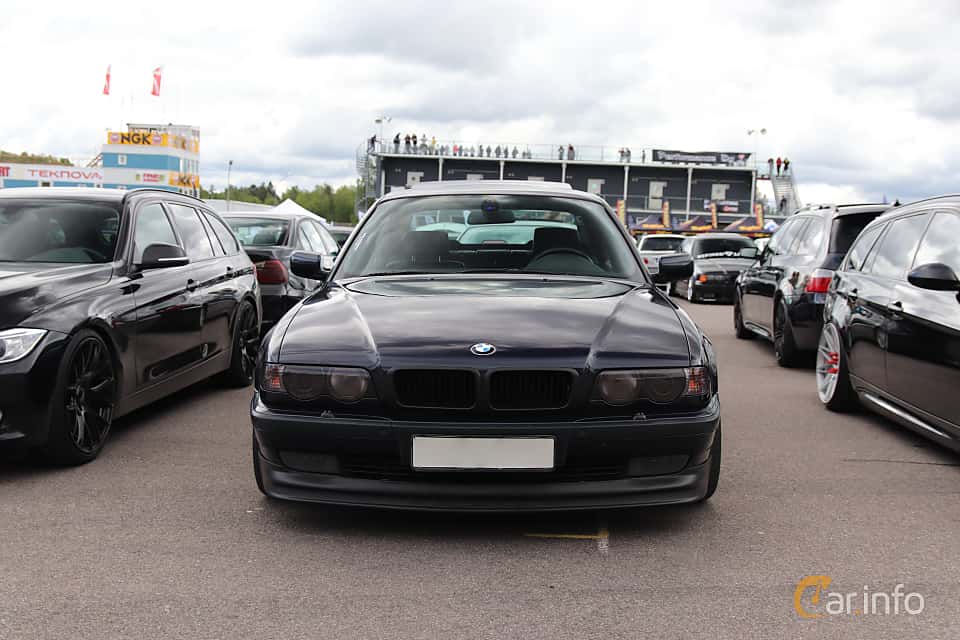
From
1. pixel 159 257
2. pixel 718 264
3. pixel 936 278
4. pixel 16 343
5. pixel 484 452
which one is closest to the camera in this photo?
pixel 484 452

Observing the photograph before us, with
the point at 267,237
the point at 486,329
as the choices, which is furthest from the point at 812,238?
the point at 486,329

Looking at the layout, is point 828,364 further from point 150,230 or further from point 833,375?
point 150,230

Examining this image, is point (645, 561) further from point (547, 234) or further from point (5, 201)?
point (5, 201)

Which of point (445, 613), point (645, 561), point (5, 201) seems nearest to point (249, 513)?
point (445, 613)

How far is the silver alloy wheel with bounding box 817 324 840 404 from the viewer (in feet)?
22.7

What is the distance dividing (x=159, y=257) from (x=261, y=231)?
15.3ft

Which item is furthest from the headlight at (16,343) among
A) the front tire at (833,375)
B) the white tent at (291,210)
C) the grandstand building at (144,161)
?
the grandstand building at (144,161)

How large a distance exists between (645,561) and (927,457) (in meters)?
2.70

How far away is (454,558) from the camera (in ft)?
11.9

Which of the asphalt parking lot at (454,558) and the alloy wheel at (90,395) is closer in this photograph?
the asphalt parking lot at (454,558)

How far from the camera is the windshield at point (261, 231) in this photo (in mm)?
10266

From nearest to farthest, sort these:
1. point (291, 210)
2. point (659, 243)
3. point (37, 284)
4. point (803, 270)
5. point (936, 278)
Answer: point (37, 284) < point (936, 278) < point (803, 270) < point (291, 210) < point (659, 243)

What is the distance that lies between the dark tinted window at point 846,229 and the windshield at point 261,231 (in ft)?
18.0

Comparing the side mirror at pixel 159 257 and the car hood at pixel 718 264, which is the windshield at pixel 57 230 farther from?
the car hood at pixel 718 264
